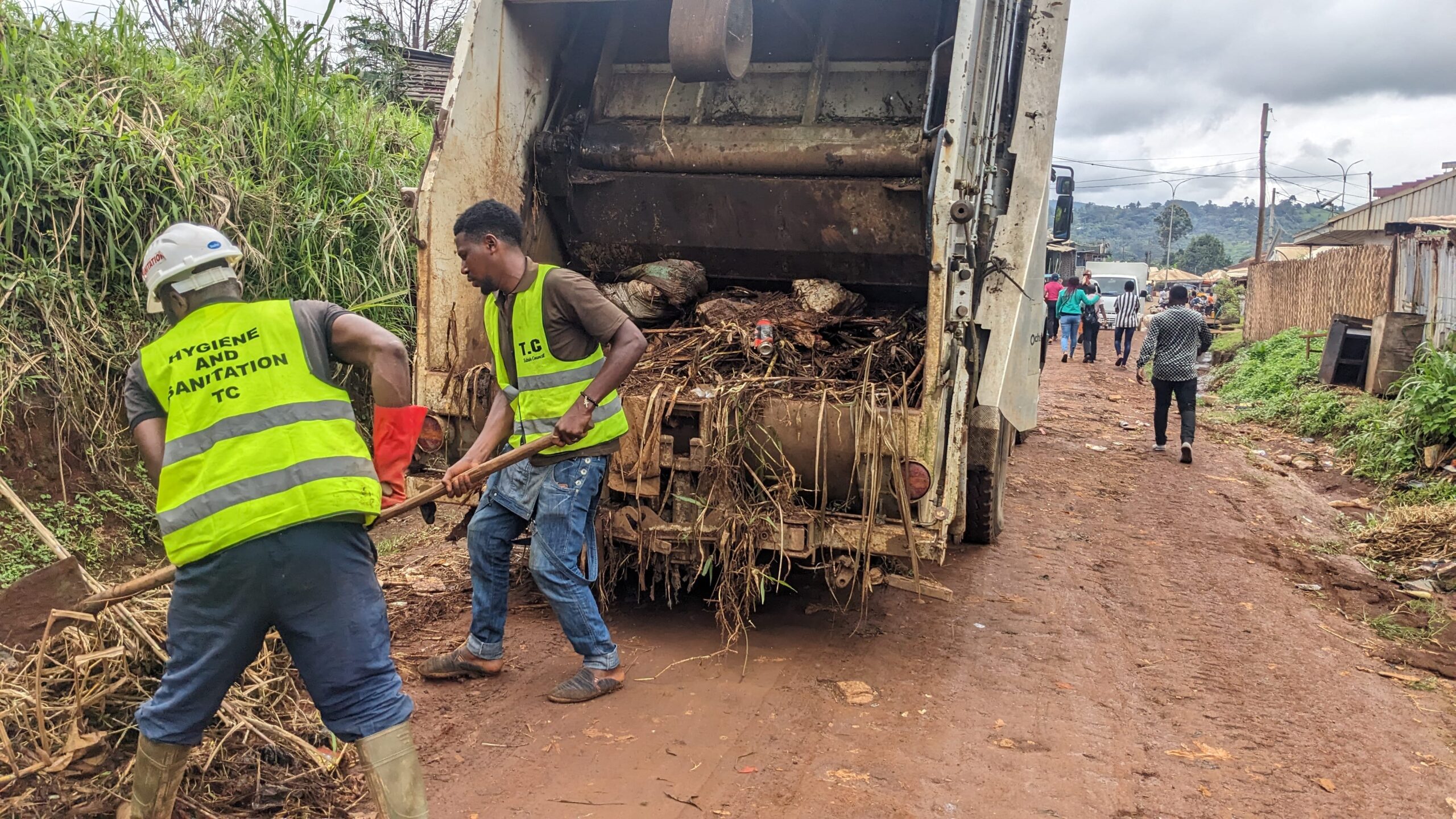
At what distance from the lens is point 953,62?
3412 mm

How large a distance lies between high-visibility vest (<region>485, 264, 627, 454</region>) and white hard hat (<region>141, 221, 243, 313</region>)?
108cm

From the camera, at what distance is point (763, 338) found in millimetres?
3855

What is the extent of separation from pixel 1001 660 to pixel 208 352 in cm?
279

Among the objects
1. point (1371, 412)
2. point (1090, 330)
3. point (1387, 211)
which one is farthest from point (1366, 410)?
point (1387, 211)

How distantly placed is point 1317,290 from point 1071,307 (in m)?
3.07

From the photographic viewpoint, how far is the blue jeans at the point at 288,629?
6.70 feet

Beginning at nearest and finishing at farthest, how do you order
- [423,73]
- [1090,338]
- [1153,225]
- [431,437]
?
[431,437] < [423,73] < [1090,338] < [1153,225]

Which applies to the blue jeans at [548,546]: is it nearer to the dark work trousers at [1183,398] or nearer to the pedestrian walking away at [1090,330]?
the dark work trousers at [1183,398]

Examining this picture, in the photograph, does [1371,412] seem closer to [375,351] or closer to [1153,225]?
[375,351]

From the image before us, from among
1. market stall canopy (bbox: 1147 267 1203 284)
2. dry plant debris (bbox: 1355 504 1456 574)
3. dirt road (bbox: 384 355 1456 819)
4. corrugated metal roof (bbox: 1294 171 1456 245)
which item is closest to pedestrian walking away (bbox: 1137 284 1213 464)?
dry plant debris (bbox: 1355 504 1456 574)

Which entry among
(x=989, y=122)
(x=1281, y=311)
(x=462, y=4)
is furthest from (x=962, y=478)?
(x=1281, y=311)

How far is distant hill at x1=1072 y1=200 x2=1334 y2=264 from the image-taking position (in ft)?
320

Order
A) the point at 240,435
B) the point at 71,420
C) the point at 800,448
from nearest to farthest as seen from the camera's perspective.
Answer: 1. the point at 240,435
2. the point at 800,448
3. the point at 71,420

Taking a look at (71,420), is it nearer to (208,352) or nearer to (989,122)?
(208,352)
